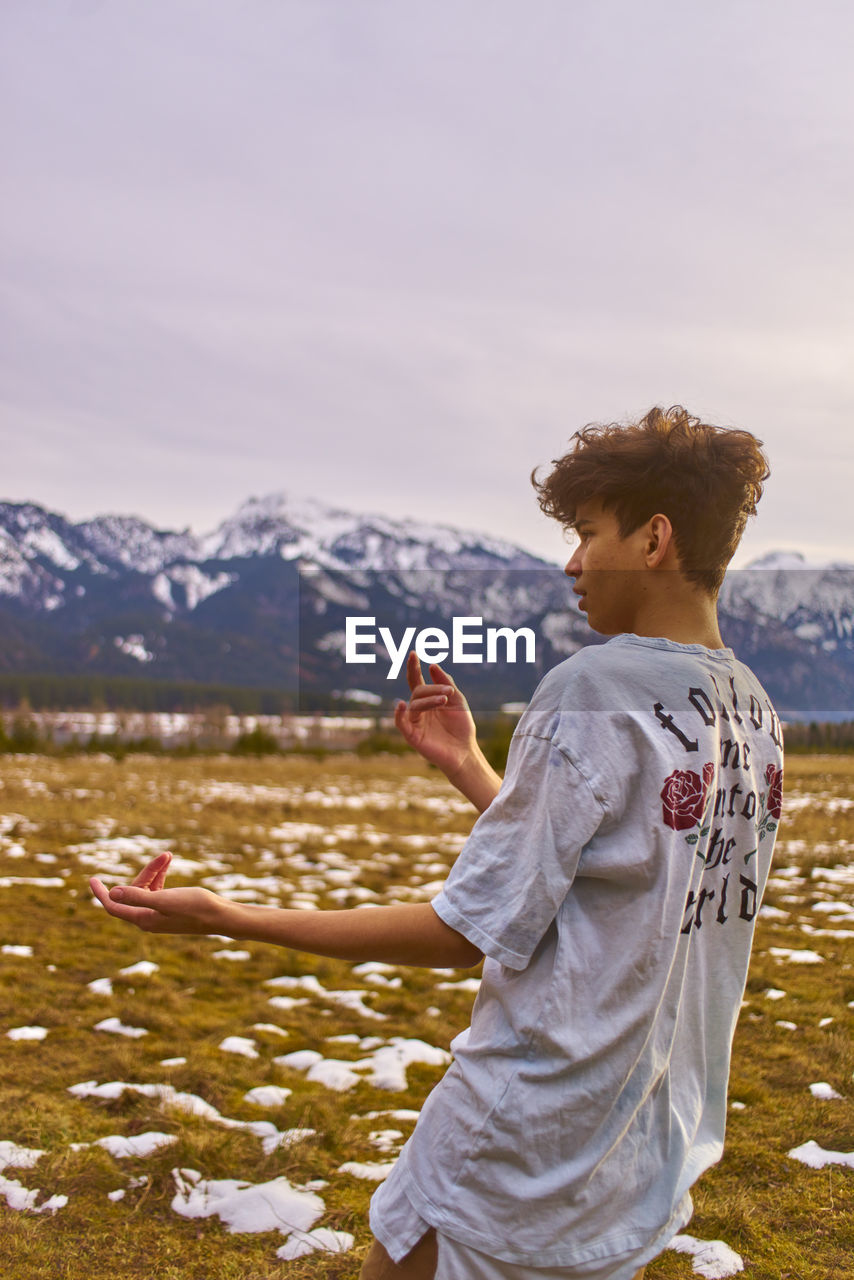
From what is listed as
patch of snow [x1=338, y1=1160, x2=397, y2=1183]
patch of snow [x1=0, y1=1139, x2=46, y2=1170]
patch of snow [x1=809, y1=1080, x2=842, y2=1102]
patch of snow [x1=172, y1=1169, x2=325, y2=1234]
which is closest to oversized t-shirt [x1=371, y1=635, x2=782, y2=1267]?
patch of snow [x1=172, y1=1169, x2=325, y2=1234]

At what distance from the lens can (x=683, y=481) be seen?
1463 mm

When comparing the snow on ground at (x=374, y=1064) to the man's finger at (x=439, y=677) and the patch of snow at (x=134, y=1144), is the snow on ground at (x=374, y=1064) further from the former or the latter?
the man's finger at (x=439, y=677)

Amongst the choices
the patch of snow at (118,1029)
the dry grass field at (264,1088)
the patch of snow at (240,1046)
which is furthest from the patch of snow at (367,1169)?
the patch of snow at (118,1029)

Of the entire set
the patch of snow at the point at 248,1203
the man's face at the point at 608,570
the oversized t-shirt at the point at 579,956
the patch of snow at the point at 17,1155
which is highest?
the man's face at the point at 608,570

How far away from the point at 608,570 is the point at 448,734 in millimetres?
629

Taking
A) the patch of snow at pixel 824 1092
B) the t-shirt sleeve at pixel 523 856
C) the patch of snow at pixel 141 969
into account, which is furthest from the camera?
the patch of snow at pixel 141 969

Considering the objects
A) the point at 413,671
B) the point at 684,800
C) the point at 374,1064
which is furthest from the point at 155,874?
the point at 374,1064

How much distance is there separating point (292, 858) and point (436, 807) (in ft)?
28.3

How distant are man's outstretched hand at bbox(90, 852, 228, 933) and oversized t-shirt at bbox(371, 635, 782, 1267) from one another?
1.29 feet

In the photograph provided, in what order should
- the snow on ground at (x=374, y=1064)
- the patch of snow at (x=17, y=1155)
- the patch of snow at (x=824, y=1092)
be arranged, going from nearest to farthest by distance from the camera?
the patch of snow at (x=17, y=1155) < the patch of snow at (x=824, y=1092) < the snow on ground at (x=374, y=1064)

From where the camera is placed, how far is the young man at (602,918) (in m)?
1.30

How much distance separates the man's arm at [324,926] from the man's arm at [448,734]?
0.55 metres

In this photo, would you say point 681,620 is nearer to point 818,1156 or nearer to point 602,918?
point 602,918

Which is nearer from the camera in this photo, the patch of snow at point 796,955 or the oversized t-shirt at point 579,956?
the oversized t-shirt at point 579,956
